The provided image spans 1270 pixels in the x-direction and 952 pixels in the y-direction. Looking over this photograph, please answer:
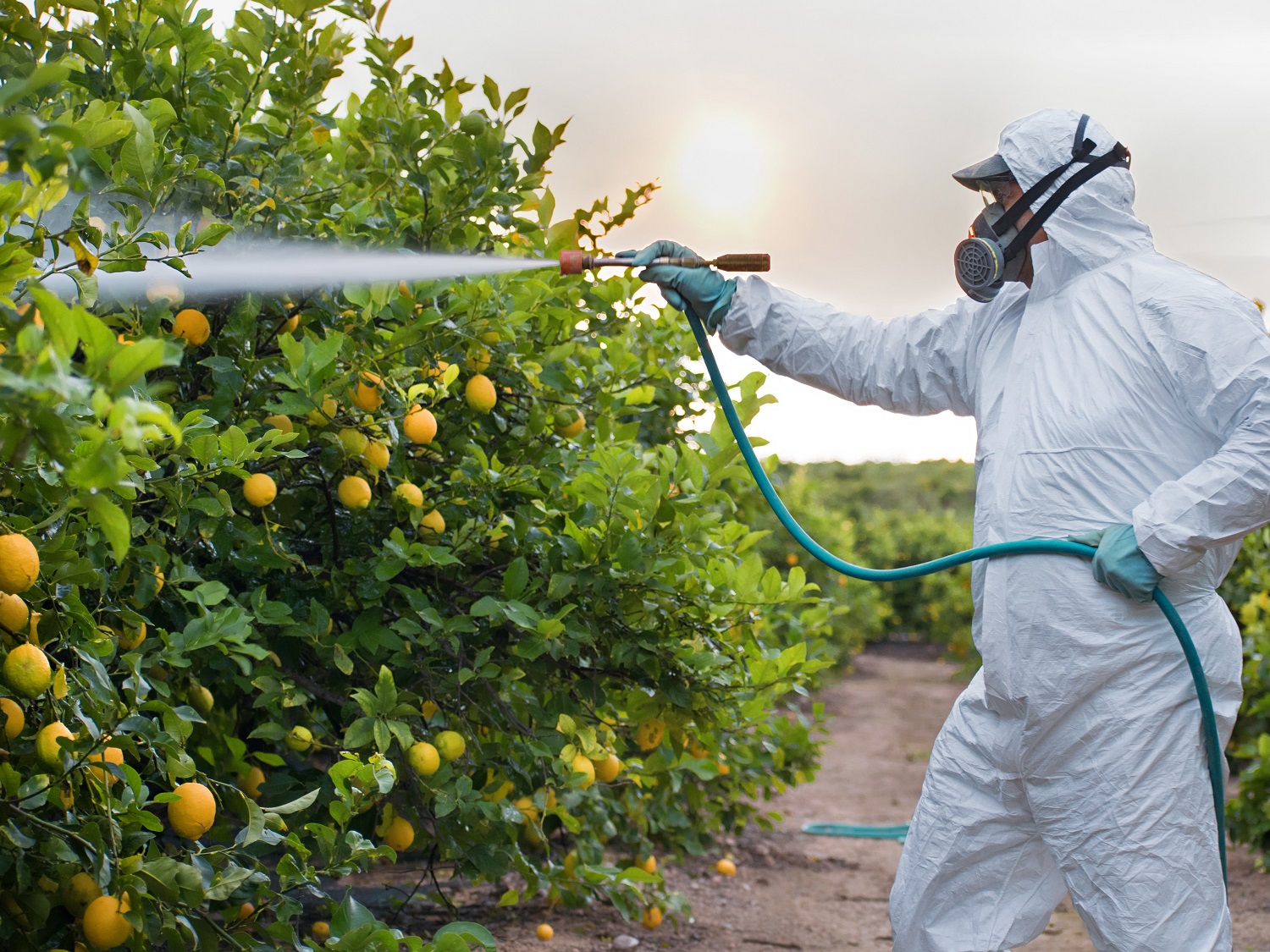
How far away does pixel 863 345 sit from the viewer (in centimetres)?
245

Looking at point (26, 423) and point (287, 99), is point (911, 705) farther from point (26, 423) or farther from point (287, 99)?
point (26, 423)

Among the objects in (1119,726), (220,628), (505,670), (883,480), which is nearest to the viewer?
(220,628)

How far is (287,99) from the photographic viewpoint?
7.20 ft

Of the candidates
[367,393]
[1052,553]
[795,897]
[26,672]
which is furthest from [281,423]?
[795,897]

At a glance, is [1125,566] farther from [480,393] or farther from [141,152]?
[141,152]

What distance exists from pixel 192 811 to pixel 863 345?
1564 mm

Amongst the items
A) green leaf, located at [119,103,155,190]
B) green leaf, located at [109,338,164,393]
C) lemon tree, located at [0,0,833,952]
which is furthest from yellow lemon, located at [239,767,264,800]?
green leaf, located at [109,338,164,393]

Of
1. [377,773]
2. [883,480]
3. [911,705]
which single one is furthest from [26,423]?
[883,480]

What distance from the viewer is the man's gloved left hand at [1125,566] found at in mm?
1888

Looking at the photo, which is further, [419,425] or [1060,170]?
[1060,170]

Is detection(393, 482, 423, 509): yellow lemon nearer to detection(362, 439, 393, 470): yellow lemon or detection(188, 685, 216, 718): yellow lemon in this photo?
detection(362, 439, 393, 470): yellow lemon

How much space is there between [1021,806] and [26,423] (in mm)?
1796

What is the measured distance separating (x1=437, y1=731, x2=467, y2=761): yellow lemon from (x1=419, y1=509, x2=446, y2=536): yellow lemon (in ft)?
1.19

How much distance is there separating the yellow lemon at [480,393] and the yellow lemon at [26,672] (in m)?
0.99
